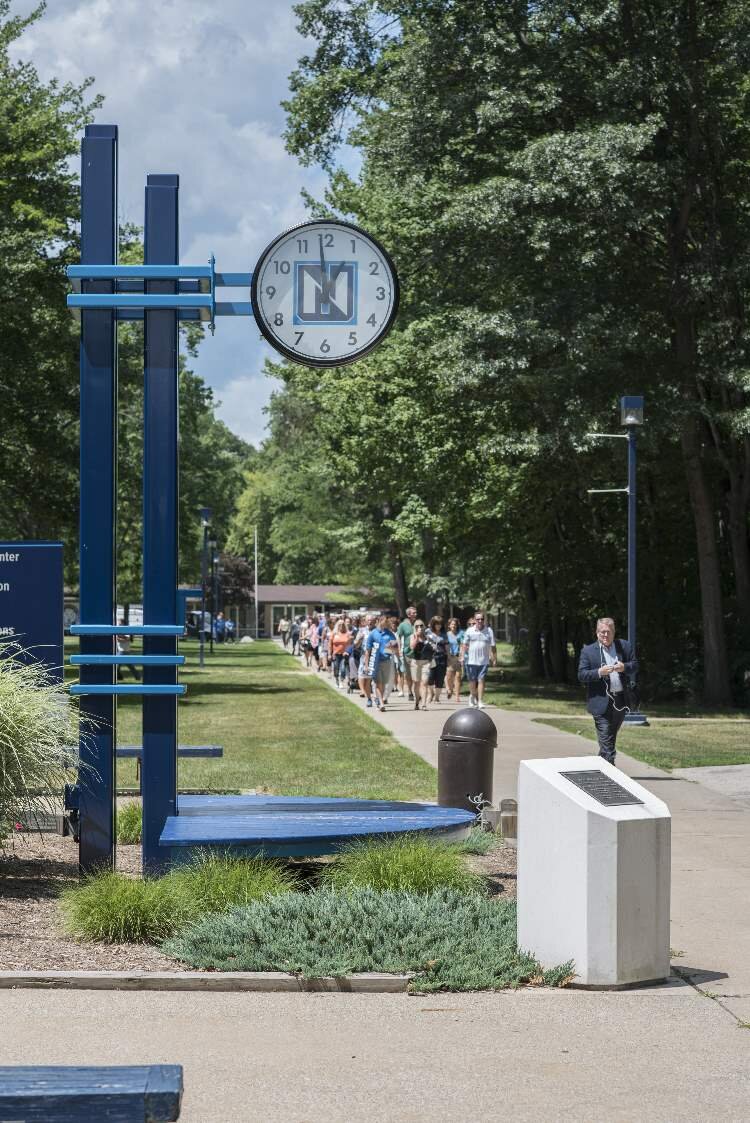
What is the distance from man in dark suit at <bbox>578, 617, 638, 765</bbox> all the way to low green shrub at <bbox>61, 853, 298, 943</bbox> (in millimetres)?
7315

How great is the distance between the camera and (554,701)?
31.5 m

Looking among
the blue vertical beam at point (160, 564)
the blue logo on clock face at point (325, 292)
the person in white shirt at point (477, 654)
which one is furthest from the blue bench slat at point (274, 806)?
the person in white shirt at point (477, 654)

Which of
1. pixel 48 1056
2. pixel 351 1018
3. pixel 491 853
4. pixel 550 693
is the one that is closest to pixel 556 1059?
pixel 351 1018

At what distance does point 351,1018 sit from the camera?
6340 millimetres

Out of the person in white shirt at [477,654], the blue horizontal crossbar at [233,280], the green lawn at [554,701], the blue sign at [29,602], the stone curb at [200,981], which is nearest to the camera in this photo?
the stone curb at [200,981]

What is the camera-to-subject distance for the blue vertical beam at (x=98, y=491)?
352 inches

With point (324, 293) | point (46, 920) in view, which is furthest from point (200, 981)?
point (324, 293)

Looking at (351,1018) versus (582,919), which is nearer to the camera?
(351,1018)

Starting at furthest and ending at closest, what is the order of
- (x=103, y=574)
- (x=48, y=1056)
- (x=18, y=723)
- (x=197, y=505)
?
(x=197, y=505)
(x=103, y=574)
(x=18, y=723)
(x=48, y=1056)

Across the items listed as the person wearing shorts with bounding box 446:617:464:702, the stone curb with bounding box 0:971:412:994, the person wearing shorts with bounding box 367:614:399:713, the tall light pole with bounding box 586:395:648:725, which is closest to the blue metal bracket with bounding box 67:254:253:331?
the stone curb with bounding box 0:971:412:994

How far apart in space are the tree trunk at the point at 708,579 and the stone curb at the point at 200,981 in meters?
24.0

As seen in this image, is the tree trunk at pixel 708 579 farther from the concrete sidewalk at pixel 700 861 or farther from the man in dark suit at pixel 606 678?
the man in dark suit at pixel 606 678

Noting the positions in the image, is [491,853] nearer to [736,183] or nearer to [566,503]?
[736,183]

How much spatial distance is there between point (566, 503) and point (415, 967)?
31.1m
